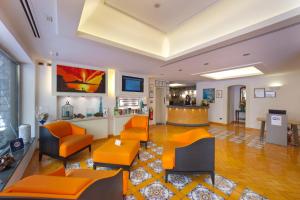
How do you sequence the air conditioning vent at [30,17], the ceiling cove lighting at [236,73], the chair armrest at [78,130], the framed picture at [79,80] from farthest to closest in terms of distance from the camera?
the ceiling cove lighting at [236,73], the framed picture at [79,80], the chair armrest at [78,130], the air conditioning vent at [30,17]

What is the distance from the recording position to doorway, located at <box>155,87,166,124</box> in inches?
307

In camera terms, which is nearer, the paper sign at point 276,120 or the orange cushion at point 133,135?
the orange cushion at point 133,135

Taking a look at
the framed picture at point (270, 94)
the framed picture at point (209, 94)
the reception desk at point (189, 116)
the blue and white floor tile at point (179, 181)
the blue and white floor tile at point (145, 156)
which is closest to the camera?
the blue and white floor tile at point (179, 181)

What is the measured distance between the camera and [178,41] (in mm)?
3254

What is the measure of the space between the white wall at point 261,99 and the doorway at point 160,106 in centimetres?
281

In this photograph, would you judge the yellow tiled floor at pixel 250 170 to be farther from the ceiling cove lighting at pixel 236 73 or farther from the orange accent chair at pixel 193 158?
the ceiling cove lighting at pixel 236 73

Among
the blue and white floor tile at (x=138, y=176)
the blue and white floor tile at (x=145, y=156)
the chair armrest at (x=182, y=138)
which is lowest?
the blue and white floor tile at (x=138, y=176)

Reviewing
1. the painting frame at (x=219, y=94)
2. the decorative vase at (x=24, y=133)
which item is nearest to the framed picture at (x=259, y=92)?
the painting frame at (x=219, y=94)

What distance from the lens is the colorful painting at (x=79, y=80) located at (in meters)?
3.99

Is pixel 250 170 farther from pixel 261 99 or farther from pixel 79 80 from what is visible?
pixel 79 80

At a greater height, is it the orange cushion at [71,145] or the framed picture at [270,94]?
the framed picture at [270,94]

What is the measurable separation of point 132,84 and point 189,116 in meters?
3.48

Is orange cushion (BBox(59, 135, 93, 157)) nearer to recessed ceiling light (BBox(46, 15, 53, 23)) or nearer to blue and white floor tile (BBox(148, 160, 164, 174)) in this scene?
blue and white floor tile (BBox(148, 160, 164, 174))

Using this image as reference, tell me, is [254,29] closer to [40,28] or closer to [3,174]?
[40,28]
